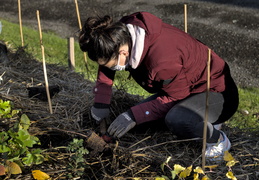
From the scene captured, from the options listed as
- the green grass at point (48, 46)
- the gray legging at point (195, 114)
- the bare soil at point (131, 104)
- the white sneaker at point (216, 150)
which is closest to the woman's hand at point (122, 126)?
the bare soil at point (131, 104)

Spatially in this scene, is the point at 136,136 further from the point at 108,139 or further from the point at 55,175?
the point at 55,175

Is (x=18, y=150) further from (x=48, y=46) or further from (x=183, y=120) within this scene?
(x=48, y=46)

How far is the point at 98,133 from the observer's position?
2.55 meters

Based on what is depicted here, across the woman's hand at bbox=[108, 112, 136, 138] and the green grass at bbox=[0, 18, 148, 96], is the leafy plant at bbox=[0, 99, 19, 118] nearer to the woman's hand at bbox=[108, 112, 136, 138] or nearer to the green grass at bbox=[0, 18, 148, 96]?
the woman's hand at bbox=[108, 112, 136, 138]

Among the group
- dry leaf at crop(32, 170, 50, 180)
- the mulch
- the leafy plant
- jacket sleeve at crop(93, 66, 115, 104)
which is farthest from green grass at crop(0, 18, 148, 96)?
dry leaf at crop(32, 170, 50, 180)

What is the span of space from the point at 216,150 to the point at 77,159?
35.4 inches

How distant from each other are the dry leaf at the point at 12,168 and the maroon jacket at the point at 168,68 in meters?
0.81

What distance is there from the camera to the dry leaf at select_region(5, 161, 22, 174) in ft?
5.99

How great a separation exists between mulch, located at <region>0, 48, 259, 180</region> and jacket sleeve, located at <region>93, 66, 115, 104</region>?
0.61 feet

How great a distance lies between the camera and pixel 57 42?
18.6 ft

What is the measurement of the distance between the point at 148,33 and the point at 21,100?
1.19 m

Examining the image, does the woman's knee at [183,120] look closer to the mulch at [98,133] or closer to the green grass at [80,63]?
the mulch at [98,133]

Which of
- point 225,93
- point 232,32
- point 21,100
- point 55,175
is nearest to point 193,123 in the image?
point 225,93

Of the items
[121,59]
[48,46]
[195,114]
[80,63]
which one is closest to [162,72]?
[121,59]
